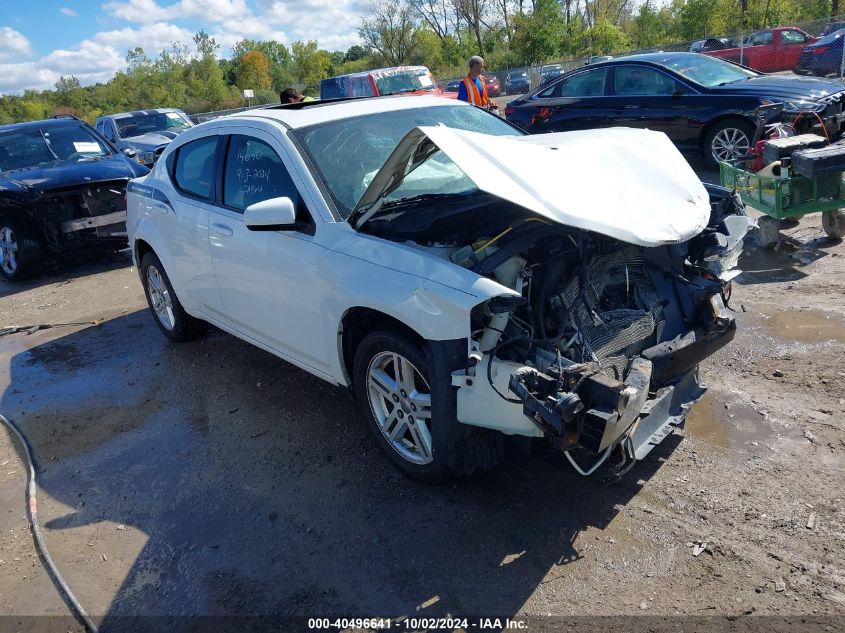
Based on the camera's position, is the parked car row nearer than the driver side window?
Yes

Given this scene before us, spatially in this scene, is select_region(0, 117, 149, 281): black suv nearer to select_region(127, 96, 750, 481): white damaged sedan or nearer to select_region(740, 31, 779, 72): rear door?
select_region(127, 96, 750, 481): white damaged sedan

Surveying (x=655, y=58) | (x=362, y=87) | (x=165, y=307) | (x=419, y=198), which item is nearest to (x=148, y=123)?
(x=362, y=87)

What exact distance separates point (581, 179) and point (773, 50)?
82.0ft

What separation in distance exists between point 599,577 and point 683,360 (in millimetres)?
1145

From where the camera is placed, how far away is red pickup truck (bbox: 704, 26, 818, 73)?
23.2 meters

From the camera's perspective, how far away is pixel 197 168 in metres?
4.95

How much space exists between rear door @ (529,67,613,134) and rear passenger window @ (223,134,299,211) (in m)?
7.13

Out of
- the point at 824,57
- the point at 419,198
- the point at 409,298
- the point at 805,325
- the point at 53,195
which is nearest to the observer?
the point at 409,298

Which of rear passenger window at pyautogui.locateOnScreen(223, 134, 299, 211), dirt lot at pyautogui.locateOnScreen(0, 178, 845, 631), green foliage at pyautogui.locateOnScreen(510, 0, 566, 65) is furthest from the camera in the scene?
green foliage at pyautogui.locateOnScreen(510, 0, 566, 65)

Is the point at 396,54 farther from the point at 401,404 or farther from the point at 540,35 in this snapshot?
the point at 401,404

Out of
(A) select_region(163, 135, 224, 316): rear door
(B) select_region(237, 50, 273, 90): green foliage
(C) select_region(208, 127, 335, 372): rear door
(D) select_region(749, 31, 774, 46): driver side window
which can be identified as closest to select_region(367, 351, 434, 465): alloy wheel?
(C) select_region(208, 127, 335, 372): rear door

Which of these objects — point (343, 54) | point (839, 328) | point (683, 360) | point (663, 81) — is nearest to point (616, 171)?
point (683, 360)

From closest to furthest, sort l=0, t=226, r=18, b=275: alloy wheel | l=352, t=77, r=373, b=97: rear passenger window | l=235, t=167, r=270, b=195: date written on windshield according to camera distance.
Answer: l=235, t=167, r=270, b=195: date written on windshield < l=0, t=226, r=18, b=275: alloy wheel < l=352, t=77, r=373, b=97: rear passenger window

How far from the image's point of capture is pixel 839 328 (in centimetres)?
469
